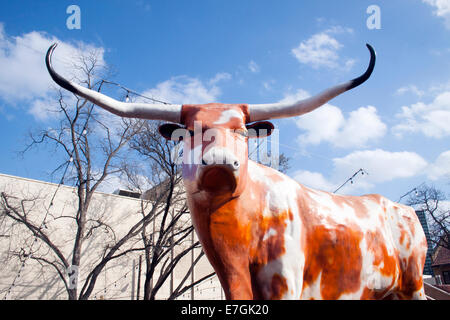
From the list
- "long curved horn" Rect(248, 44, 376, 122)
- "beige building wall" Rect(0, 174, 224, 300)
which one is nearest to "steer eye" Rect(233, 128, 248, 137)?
"long curved horn" Rect(248, 44, 376, 122)

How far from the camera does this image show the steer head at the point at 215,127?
6.99ft

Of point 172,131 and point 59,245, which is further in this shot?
point 59,245

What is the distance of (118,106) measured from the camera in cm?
254

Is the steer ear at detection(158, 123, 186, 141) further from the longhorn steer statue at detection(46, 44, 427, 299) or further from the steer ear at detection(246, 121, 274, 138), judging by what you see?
the steer ear at detection(246, 121, 274, 138)

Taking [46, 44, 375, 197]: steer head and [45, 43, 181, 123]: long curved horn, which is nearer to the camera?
[46, 44, 375, 197]: steer head

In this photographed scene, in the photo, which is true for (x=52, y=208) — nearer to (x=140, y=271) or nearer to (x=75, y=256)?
(x=75, y=256)

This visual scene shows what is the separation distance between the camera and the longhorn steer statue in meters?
2.33

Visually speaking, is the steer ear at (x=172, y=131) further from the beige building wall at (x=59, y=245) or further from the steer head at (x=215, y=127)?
the beige building wall at (x=59, y=245)

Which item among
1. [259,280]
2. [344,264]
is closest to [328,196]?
[344,264]

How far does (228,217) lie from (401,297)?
2.20 m

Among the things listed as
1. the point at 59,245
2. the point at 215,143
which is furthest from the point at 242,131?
the point at 59,245

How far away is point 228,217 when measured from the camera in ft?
7.82

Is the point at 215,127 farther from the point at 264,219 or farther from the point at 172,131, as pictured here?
the point at 264,219

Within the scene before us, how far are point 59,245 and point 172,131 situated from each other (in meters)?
14.7
